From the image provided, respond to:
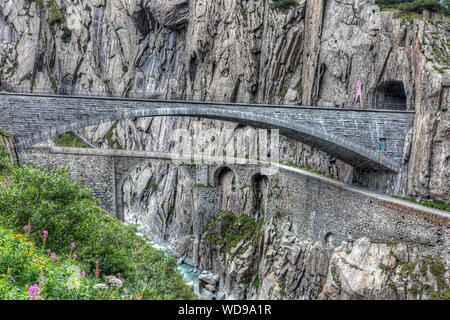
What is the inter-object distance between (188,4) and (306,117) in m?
29.5

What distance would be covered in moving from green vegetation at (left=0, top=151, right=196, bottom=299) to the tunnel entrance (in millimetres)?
19481

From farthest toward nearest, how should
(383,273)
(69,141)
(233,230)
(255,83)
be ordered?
1. (69,141)
2. (255,83)
3. (233,230)
4. (383,273)

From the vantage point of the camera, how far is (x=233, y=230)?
32500 mm

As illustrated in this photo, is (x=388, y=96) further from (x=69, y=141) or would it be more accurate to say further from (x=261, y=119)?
(x=69, y=141)

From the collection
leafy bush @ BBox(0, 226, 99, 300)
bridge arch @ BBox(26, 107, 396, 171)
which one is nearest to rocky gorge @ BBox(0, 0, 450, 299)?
bridge arch @ BBox(26, 107, 396, 171)

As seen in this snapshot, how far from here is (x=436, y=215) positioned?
49.1 feet

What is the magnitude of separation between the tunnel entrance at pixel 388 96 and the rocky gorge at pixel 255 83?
0.69ft

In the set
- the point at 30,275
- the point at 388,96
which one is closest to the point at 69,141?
the point at 388,96

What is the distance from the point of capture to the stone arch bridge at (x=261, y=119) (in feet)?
69.2

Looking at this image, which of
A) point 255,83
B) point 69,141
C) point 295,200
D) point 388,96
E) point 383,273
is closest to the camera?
point 383,273

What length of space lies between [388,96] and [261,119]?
1029cm

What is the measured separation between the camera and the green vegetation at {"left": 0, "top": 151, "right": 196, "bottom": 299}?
811 cm

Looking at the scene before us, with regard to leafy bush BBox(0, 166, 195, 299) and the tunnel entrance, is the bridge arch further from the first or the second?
leafy bush BBox(0, 166, 195, 299)
